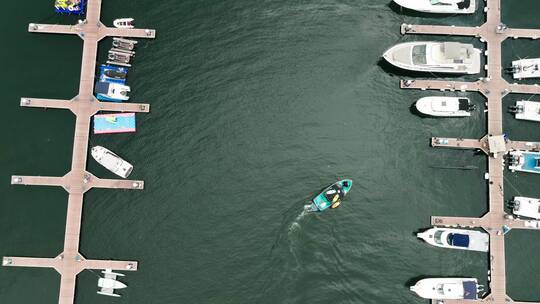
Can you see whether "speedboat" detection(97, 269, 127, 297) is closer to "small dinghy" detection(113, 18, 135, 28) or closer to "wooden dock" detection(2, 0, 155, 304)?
"wooden dock" detection(2, 0, 155, 304)

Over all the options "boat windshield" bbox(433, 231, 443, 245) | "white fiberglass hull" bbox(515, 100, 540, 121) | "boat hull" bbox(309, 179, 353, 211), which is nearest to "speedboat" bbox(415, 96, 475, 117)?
"white fiberglass hull" bbox(515, 100, 540, 121)

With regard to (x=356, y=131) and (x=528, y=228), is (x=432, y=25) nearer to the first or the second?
(x=356, y=131)

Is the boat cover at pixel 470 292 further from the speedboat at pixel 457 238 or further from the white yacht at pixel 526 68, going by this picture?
the white yacht at pixel 526 68

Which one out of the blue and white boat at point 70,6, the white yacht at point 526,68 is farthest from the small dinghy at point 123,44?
the white yacht at point 526,68

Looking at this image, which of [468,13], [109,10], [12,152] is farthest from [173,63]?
[468,13]

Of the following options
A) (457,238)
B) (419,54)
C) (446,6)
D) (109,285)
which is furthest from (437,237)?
(109,285)

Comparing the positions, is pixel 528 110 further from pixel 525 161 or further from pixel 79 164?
pixel 79 164
